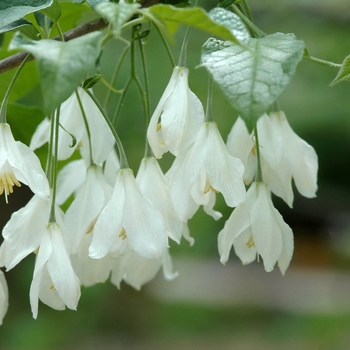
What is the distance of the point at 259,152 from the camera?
2.90 feet

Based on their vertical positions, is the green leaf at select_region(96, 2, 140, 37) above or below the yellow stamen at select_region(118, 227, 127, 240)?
above

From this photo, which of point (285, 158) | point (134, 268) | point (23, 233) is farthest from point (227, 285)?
point (23, 233)

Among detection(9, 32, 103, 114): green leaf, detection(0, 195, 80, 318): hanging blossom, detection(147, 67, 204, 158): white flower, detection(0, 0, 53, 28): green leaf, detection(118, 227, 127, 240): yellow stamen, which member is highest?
detection(9, 32, 103, 114): green leaf

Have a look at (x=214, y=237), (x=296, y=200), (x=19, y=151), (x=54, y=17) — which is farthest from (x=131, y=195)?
(x=296, y=200)

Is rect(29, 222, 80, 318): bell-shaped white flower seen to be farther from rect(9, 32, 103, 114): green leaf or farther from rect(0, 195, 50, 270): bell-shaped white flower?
rect(9, 32, 103, 114): green leaf

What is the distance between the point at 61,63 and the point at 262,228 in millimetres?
430

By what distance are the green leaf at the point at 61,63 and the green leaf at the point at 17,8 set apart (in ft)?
0.65

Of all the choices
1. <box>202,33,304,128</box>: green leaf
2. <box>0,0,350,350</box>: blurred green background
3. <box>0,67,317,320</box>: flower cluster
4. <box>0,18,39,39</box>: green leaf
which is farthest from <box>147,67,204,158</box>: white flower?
<box>0,0,350,350</box>: blurred green background

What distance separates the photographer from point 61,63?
54 centimetres

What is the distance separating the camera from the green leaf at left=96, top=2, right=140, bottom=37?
1.86ft

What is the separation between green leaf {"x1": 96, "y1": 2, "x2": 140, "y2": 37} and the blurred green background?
2752 mm

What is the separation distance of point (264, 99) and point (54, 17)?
38 centimetres

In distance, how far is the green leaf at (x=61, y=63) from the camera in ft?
1.73

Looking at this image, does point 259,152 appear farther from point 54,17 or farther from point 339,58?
point 339,58
